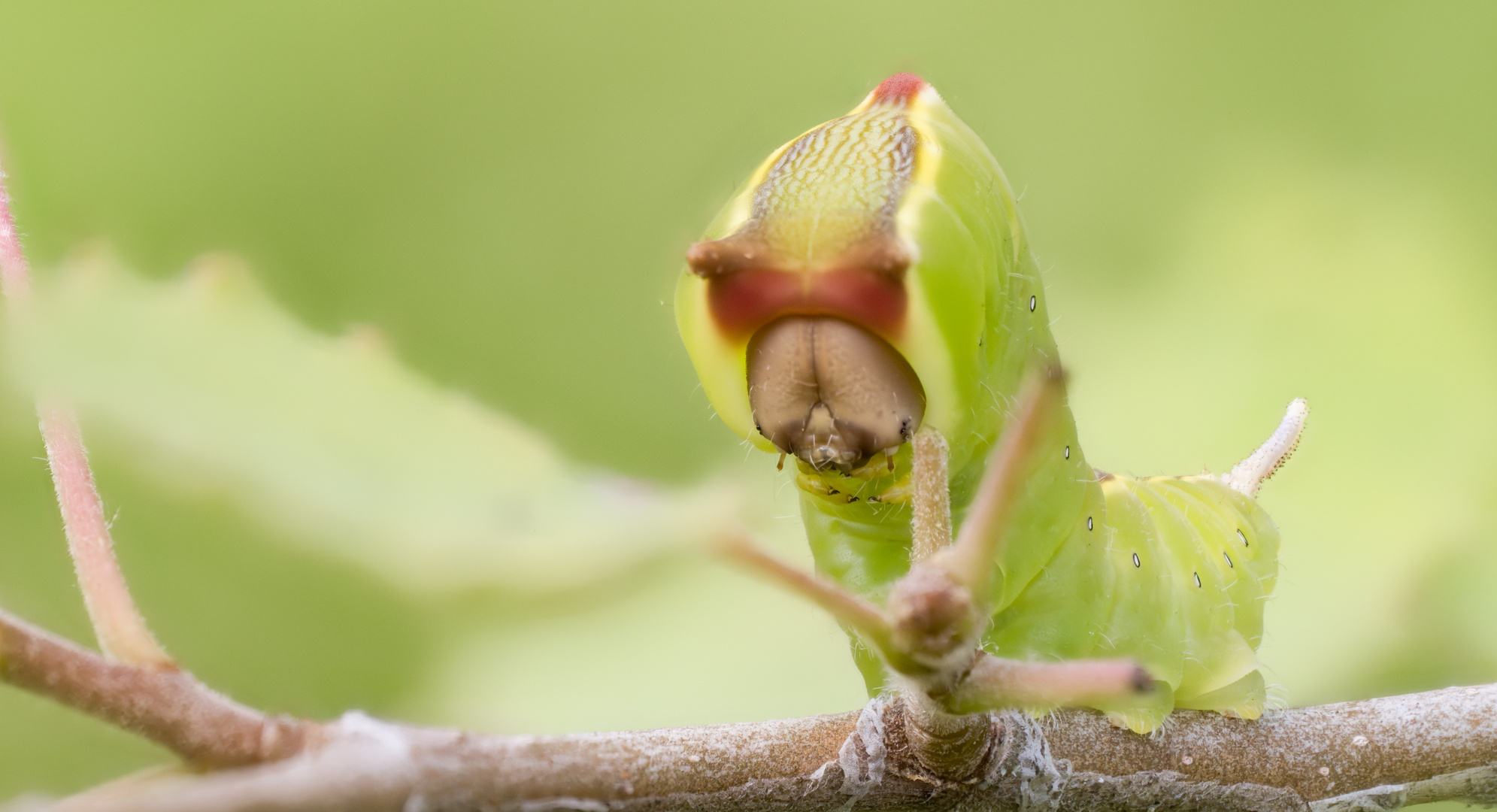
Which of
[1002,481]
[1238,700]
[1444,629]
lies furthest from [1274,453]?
[1002,481]

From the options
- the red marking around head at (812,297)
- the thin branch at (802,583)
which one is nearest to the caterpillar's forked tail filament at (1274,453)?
the red marking around head at (812,297)

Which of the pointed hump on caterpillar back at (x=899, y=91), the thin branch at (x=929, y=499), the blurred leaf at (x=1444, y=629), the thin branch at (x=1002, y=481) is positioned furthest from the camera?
the blurred leaf at (x=1444, y=629)

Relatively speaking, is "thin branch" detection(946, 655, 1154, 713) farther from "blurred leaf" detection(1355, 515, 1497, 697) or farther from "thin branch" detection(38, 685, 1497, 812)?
"blurred leaf" detection(1355, 515, 1497, 697)

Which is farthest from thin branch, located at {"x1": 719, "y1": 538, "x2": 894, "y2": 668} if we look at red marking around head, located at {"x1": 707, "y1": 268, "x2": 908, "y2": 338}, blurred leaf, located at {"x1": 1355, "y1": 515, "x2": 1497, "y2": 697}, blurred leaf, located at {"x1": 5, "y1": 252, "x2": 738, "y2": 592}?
blurred leaf, located at {"x1": 1355, "y1": 515, "x2": 1497, "y2": 697}

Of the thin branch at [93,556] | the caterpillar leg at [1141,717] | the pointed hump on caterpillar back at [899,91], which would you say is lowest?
the caterpillar leg at [1141,717]

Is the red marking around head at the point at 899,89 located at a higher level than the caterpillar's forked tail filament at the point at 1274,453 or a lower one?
higher

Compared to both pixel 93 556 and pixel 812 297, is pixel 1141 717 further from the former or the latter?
→ pixel 93 556

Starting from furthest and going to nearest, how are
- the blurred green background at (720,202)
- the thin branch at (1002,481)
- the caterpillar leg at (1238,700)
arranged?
the blurred green background at (720,202)
the caterpillar leg at (1238,700)
the thin branch at (1002,481)

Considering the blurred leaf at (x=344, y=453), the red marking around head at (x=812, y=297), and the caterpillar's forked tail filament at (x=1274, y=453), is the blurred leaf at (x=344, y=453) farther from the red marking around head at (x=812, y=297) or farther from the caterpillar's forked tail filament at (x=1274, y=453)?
the caterpillar's forked tail filament at (x=1274, y=453)

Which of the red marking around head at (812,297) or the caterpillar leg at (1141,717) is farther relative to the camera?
the caterpillar leg at (1141,717)
